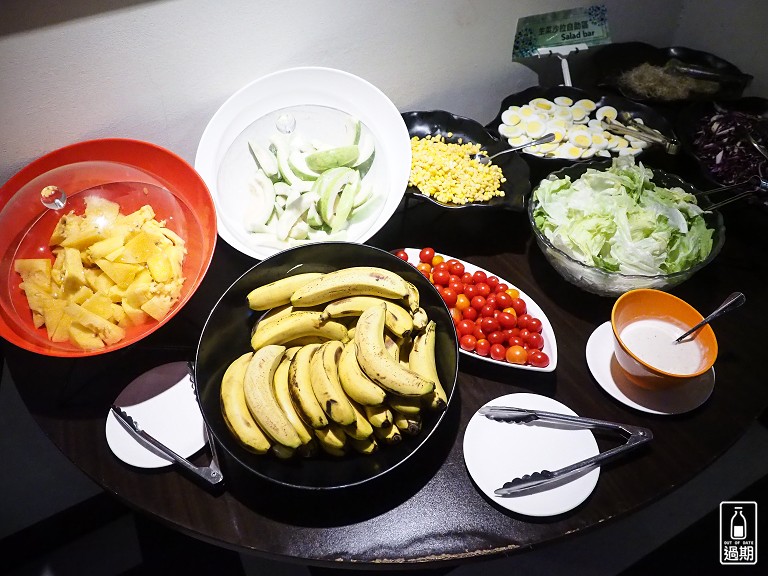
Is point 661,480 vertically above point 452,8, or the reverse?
point 452,8

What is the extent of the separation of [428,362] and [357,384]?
19 centimetres

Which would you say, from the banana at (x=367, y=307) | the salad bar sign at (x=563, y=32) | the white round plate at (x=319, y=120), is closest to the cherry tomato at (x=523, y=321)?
the banana at (x=367, y=307)

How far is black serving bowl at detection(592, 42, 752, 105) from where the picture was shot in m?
2.02

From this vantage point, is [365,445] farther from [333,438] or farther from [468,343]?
[468,343]

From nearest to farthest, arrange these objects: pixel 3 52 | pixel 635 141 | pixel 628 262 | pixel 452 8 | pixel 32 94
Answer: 1. pixel 3 52
2. pixel 32 94
3. pixel 628 262
4. pixel 452 8
5. pixel 635 141

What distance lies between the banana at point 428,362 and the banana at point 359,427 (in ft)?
0.46

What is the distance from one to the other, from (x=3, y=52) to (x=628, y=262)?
174 centimetres

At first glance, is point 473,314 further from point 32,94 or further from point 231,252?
point 32,94

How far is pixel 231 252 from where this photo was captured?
163 cm

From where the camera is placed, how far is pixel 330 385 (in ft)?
3.64

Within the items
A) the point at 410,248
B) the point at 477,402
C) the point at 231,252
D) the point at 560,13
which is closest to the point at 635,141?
the point at 560,13

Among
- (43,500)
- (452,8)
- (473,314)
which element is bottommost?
(43,500)

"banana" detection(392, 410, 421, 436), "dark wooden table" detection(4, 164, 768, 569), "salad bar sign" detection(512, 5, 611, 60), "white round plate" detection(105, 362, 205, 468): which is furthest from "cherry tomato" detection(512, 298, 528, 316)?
"salad bar sign" detection(512, 5, 611, 60)

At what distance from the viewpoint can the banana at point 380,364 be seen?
1082 millimetres
